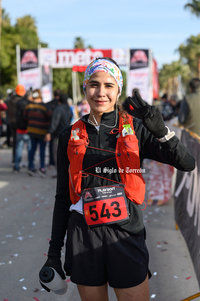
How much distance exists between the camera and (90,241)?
6.42ft

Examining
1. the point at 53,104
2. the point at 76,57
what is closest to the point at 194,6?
the point at 76,57

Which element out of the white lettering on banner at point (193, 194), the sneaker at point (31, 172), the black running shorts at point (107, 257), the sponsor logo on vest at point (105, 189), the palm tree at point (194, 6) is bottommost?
the sneaker at point (31, 172)

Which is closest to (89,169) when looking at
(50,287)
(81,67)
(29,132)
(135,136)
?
(135,136)

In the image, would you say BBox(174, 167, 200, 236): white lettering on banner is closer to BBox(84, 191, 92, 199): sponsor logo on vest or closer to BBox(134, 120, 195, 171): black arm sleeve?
BBox(134, 120, 195, 171): black arm sleeve

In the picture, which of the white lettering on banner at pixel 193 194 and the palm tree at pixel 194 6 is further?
the palm tree at pixel 194 6

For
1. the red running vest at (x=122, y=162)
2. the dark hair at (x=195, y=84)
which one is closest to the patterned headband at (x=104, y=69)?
the red running vest at (x=122, y=162)

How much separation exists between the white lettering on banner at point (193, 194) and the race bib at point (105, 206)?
1.81 metres

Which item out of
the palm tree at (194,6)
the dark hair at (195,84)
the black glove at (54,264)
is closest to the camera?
the black glove at (54,264)

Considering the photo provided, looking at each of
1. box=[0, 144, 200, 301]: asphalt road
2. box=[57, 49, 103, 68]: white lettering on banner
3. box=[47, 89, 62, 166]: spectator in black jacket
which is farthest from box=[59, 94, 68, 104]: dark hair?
box=[57, 49, 103, 68]: white lettering on banner

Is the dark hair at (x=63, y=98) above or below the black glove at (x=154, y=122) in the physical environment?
below

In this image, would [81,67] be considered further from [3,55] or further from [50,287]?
[3,55]

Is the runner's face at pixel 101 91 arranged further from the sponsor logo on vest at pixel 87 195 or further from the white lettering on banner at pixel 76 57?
the white lettering on banner at pixel 76 57

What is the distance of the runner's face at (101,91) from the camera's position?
2029 mm

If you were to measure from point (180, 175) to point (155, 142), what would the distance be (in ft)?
9.99
